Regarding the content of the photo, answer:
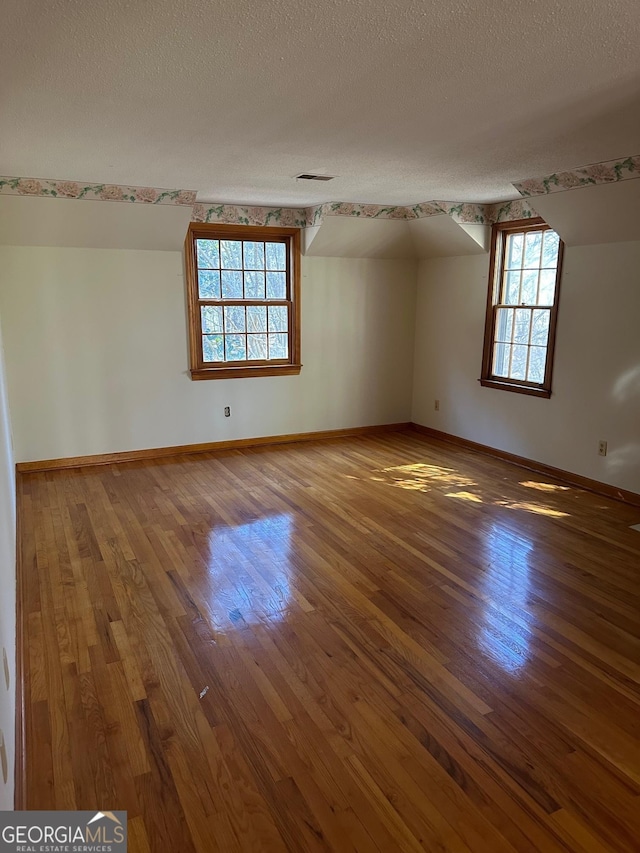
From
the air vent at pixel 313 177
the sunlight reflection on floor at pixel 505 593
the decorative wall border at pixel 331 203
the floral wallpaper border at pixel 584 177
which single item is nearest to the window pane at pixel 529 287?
the decorative wall border at pixel 331 203

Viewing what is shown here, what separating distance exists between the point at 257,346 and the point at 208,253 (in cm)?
100

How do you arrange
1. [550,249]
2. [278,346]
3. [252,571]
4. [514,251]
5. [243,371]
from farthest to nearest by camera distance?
[278,346] < [243,371] < [514,251] < [550,249] < [252,571]

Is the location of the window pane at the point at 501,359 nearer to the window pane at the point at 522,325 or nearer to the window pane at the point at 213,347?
the window pane at the point at 522,325

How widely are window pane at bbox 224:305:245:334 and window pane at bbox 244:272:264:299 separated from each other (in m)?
0.16

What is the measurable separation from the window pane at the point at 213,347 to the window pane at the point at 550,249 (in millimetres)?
2992

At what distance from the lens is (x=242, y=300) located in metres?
5.64

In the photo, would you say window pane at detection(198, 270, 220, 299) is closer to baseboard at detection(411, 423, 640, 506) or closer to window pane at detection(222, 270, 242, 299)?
window pane at detection(222, 270, 242, 299)

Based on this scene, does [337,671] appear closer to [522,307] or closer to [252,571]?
[252,571]

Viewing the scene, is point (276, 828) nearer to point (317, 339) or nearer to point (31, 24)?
point (31, 24)

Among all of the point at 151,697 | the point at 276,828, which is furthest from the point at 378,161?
the point at 276,828

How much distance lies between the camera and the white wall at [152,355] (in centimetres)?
483

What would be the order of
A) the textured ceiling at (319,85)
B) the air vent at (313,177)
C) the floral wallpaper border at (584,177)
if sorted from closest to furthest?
the textured ceiling at (319,85) → the floral wallpaper border at (584,177) → the air vent at (313,177)

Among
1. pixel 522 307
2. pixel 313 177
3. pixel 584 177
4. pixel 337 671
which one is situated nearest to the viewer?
pixel 337 671

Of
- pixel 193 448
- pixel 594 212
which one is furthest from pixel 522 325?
pixel 193 448
